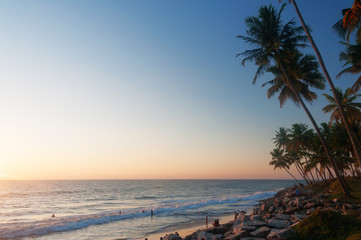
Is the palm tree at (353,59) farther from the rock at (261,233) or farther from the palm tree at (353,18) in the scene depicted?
the rock at (261,233)

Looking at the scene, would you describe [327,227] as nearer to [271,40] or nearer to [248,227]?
[248,227]

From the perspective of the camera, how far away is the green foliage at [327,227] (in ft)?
25.1

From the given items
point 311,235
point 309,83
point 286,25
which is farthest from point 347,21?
point 311,235

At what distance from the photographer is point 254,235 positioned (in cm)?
968

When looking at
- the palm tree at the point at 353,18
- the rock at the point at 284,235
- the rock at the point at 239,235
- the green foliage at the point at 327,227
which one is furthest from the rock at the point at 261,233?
the palm tree at the point at 353,18

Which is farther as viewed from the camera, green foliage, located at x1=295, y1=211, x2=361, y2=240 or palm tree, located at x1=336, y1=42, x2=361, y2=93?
palm tree, located at x1=336, y1=42, x2=361, y2=93

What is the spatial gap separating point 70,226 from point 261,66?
31.6m

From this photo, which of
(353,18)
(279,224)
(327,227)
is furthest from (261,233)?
(353,18)

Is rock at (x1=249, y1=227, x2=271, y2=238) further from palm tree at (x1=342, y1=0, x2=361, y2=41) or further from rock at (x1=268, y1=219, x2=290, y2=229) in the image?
palm tree at (x1=342, y1=0, x2=361, y2=41)

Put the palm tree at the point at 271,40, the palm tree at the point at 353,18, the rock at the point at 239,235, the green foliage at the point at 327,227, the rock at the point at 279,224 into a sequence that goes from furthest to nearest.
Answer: the palm tree at the point at 271,40, the palm tree at the point at 353,18, the rock at the point at 279,224, the rock at the point at 239,235, the green foliage at the point at 327,227

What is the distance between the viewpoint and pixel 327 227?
798 cm

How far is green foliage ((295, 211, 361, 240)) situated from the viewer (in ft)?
25.1

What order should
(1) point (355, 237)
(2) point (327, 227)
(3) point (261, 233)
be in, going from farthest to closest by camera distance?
(3) point (261, 233), (2) point (327, 227), (1) point (355, 237)

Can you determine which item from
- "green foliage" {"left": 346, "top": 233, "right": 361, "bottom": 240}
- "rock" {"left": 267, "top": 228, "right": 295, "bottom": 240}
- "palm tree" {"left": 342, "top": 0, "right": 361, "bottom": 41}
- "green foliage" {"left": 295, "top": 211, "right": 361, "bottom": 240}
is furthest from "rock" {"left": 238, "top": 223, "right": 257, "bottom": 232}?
"palm tree" {"left": 342, "top": 0, "right": 361, "bottom": 41}
